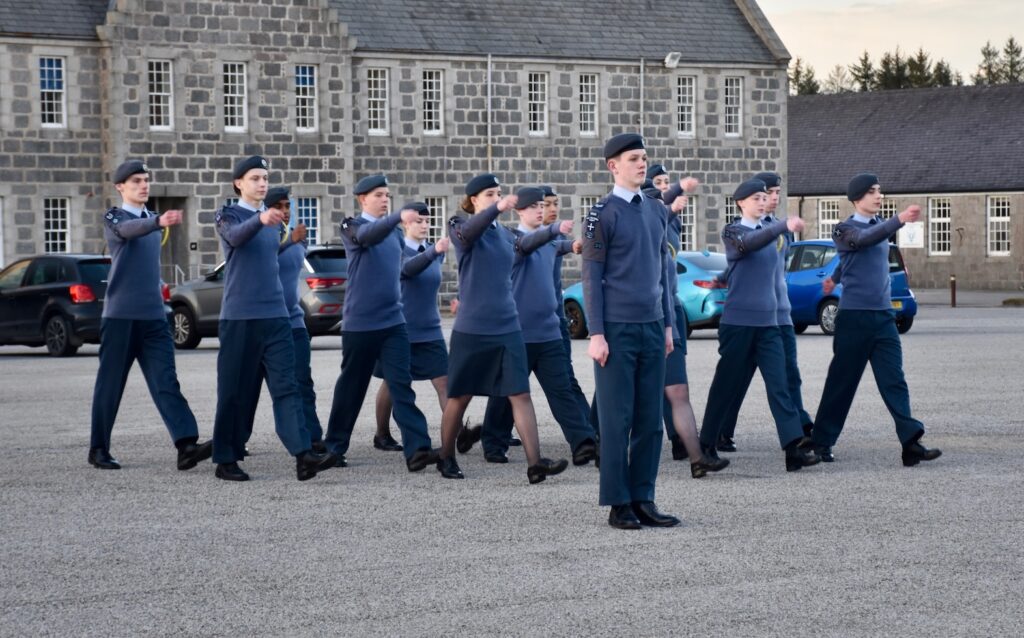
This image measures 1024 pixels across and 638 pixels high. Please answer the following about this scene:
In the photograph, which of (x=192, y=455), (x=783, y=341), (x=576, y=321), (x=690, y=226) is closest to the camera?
(x=192, y=455)

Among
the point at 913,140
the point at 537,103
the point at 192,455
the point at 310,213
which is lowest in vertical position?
the point at 192,455

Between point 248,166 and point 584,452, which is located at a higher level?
point 248,166

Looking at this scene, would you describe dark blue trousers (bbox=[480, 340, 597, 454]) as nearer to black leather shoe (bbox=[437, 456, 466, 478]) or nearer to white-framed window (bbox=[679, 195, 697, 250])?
black leather shoe (bbox=[437, 456, 466, 478])

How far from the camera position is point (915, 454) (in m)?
12.4

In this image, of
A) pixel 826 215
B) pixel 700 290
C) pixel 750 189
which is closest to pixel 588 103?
pixel 826 215

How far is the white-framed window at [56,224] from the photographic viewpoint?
141 ft

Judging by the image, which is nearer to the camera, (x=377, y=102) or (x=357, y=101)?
(x=357, y=101)

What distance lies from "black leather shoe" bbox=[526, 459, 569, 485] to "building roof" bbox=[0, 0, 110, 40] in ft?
107

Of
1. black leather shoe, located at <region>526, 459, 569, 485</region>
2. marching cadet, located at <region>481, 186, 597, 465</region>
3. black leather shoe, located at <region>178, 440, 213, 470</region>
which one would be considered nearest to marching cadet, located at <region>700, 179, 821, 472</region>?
marching cadet, located at <region>481, 186, 597, 465</region>

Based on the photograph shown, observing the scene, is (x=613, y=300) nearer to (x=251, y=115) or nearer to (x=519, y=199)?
(x=519, y=199)

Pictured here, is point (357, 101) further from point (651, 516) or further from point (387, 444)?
point (651, 516)

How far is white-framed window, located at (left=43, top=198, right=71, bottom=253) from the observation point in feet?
141

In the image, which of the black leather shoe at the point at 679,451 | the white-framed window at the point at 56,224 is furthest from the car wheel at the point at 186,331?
the black leather shoe at the point at 679,451

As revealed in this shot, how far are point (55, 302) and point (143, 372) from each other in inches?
576
